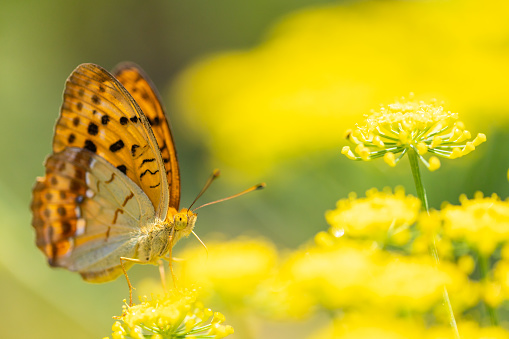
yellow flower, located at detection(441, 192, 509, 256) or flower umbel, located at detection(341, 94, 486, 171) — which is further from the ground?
flower umbel, located at detection(341, 94, 486, 171)

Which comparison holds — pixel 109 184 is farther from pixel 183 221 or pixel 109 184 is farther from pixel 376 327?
pixel 376 327

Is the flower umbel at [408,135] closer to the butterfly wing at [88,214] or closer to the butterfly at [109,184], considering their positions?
the butterfly at [109,184]

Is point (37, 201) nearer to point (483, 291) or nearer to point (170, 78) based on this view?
point (483, 291)

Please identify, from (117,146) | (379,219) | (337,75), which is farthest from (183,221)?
(337,75)

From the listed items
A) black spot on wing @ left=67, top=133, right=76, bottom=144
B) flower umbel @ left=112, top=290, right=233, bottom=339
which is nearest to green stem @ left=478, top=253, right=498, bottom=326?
flower umbel @ left=112, top=290, right=233, bottom=339

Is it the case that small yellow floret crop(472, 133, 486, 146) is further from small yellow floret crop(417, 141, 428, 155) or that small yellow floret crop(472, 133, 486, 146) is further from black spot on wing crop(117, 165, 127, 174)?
black spot on wing crop(117, 165, 127, 174)

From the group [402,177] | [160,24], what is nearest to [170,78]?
[160,24]
